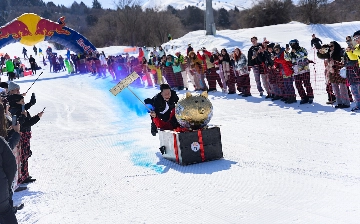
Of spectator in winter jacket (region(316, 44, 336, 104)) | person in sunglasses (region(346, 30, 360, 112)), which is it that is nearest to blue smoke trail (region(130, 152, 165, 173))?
person in sunglasses (region(346, 30, 360, 112))

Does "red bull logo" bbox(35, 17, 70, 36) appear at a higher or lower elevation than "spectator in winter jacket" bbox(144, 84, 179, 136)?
higher

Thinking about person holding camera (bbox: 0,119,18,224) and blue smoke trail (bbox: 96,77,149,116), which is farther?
blue smoke trail (bbox: 96,77,149,116)

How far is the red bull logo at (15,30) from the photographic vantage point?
32875 mm

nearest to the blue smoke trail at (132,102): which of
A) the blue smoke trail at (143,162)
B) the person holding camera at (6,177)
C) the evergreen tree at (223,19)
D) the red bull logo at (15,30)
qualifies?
the blue smoke trail at (143,162)

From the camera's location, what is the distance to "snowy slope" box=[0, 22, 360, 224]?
17.1 feet

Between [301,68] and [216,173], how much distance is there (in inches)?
259

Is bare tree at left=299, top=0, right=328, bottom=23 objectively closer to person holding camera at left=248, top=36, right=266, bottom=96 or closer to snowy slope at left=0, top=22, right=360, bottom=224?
person holding camera at left=248, top=36, right=266, bottom=96

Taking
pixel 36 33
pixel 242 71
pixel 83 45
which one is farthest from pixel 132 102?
pixel 36 33

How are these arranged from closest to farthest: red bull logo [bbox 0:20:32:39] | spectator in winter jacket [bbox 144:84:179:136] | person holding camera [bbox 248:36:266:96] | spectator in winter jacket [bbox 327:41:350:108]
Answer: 1. spectator in winter jacket [bbox 144:84:179:136]
2. spectator in winter jacket [bbox 327:41:350:108]
3. person holding camera [bbox 248:36:266:96]
4. red bull logo [bbox 0:20:32:39]

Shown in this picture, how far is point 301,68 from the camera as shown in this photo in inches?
488

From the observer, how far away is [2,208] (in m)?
4.16

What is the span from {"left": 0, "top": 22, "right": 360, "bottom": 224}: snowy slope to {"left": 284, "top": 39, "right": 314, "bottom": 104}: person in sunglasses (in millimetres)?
354

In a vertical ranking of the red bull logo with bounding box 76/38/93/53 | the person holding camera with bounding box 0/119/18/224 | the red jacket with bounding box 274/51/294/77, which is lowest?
the person holding camera with bounding box 0/119/18/224

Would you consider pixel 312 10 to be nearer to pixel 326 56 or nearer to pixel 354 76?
pixel 326 56
